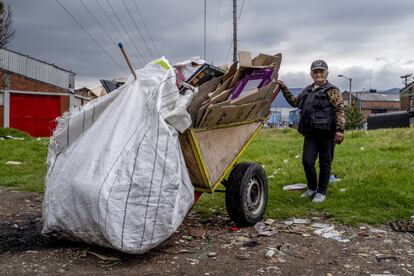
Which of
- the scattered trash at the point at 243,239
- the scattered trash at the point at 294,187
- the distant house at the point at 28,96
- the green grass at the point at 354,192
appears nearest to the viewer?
the scattered trash at the point at 243,239

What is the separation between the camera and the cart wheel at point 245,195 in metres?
4.64

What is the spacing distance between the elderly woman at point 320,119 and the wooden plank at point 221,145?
94cm

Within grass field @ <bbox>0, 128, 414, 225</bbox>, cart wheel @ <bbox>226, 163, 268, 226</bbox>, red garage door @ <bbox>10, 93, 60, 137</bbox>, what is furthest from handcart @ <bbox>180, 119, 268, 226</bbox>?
red garage door @ <bbox>10, 93, 60, 137</bbox>

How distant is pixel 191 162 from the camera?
166 inches

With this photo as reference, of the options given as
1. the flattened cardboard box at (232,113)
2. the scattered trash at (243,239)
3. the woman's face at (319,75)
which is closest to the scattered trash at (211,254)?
the scattered trash at (243,239)

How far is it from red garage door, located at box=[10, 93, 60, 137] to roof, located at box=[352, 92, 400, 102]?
2637 inches

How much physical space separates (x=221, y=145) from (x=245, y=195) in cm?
57

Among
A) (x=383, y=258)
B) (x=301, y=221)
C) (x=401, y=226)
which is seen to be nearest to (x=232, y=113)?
(x=301, y=221)

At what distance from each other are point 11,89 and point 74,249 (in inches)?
1059

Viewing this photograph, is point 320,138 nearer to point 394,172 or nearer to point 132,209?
point 394,172

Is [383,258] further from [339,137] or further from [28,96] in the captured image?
[28,96]

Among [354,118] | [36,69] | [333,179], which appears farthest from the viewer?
[354,118]

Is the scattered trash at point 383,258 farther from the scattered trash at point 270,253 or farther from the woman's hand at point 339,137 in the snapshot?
the woman's hand at point 339,137

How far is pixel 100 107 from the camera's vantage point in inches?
155
